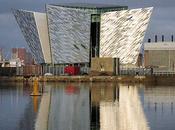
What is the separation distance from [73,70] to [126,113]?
81.9 meters

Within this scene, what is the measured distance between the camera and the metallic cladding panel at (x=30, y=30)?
11219 cm

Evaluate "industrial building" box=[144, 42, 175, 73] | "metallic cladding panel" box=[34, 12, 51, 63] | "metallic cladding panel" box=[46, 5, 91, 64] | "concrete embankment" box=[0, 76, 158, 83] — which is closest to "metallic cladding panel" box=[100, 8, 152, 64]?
"metallic cladding panel" box=[46, 5, 91, 64]

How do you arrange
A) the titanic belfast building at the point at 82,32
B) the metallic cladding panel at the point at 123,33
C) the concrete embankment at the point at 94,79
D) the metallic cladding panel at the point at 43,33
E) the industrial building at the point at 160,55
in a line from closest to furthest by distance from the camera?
the concrete embankment at the point at 94,79 < the metallic cladding panel at the point at 123,33 < the titanic belfast building at the point at 82,32 < the metallic cladding panel at the point at 43,33 < the industrial building at the point at 160,55

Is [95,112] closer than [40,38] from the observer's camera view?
Yes

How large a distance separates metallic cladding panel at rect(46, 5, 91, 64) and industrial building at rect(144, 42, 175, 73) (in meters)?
33.0

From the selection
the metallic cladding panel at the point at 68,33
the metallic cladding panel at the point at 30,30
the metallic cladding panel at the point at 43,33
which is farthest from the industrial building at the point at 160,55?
the metallic cladding panel at the point at 30,30

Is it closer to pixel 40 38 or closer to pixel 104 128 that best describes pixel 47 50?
pixel 40 38

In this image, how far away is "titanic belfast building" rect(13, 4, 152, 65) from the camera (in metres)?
110

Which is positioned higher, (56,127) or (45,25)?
(45,25)

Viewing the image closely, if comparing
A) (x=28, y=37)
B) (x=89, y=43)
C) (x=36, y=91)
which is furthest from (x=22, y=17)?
(x=36, y=91)

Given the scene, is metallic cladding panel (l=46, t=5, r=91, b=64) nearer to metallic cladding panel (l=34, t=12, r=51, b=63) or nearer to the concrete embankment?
metallic cladding panel (l=34, t=12, r=51, b=63)

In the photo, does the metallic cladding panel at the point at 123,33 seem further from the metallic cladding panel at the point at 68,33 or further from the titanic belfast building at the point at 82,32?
the metallic cladding panel at the point at 68,33

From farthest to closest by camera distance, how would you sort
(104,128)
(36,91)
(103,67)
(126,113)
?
(103,67) < (36,91) < (126,113) < (104,128)

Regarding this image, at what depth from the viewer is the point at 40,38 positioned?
113m
